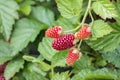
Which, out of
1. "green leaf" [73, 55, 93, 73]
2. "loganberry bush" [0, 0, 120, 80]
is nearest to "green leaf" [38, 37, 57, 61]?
"loganberry bush" [0, 0, 120, 80]

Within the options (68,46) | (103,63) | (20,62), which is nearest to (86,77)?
(68,46)

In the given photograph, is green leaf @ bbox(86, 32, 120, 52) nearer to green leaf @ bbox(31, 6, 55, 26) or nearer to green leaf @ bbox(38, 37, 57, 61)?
green leaf @ bbox(38, 37, 57, 61)

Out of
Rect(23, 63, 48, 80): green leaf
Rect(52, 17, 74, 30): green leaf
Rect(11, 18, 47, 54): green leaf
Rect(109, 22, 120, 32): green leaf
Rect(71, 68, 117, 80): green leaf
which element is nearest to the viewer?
Rect(71, 68, 117, 80): green leaf

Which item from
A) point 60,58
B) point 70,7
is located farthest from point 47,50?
point 70,7

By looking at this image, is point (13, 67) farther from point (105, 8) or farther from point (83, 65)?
point (105, 8)

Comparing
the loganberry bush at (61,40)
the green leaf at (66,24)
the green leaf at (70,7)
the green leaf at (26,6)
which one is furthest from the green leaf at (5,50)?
the green leaf at (70,7)

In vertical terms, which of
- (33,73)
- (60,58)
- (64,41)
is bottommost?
(33,73)

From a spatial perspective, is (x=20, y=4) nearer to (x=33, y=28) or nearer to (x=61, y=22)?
(x=33, y=28)
